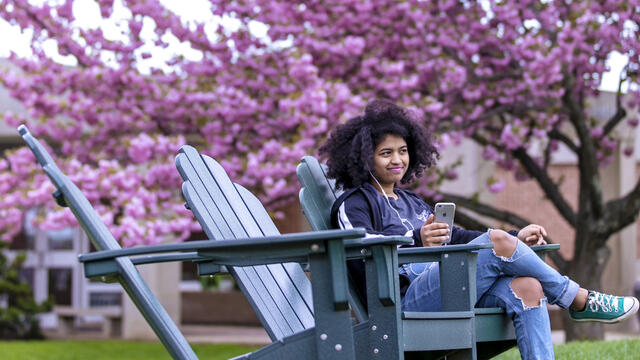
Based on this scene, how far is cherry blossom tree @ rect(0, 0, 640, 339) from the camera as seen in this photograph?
748cm

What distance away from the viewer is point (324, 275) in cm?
202

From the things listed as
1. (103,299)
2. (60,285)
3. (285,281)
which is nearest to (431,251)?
(285,281)

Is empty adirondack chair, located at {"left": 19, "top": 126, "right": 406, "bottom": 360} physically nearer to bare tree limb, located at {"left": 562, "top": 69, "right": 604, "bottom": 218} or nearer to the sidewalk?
bare tree limb, located at {"left": 562, "top": 69, "right": 604, "bottom": 218}

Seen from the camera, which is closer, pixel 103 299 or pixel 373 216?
pixel 373 216

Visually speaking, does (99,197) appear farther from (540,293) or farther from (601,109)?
(601,109)

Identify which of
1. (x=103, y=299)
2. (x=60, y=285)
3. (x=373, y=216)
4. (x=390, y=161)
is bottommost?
(x=103, y=299)

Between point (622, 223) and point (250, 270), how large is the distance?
584 cm

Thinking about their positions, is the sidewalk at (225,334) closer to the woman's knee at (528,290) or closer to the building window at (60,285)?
the building window at (60,285)

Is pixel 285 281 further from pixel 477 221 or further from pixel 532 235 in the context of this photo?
pixel 477 221

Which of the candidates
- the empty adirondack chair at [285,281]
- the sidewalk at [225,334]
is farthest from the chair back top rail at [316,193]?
the sidewalk at [225,334]

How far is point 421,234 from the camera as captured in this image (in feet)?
9.52

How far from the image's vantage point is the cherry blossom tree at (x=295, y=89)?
24.5 ft

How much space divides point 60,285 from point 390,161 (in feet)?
37.6

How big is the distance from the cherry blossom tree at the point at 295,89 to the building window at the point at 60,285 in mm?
5621
